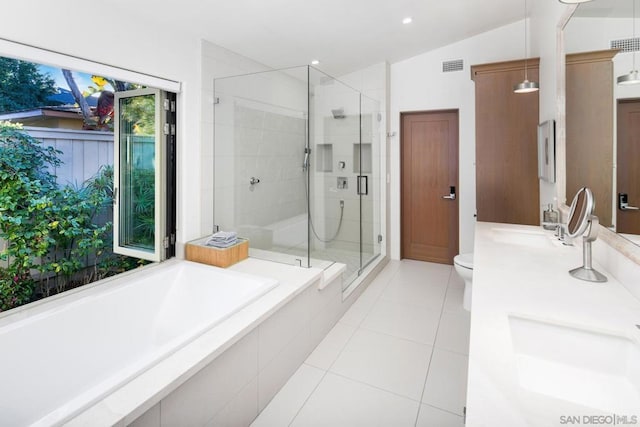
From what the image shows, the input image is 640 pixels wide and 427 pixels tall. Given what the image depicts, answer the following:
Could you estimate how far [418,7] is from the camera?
287cm

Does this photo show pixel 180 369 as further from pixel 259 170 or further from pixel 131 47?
pixel 259 170

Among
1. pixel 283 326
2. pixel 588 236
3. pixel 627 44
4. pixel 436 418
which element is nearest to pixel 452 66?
pixel 627 44

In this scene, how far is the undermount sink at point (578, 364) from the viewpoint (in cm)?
89

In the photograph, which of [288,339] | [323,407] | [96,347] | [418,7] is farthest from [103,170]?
[418,7]

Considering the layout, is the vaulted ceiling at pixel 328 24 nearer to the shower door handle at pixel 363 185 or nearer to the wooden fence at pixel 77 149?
the wooden fence at pixel 77 149

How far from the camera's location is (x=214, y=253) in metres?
2.57

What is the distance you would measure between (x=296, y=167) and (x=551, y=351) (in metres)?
2.67

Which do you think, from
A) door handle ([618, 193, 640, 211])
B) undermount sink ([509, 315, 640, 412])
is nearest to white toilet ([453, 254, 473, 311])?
door handle ([618, 193, 640, 211])

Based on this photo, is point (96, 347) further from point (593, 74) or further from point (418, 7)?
point (418, 7)

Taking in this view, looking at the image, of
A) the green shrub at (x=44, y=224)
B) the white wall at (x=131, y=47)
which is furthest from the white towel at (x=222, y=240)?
the green shrub at (x=44, y=224)

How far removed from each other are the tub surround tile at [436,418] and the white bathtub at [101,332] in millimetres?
1111

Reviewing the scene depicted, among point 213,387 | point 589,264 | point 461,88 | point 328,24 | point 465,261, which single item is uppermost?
point 328,24

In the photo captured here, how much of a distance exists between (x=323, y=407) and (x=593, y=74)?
92.6 inches

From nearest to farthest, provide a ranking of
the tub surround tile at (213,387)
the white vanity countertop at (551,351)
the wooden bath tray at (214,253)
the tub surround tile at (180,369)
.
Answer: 1. the white vanity countertop at (551,351)
2. the tub surround tile at (180,369)
3. the tub surround tile at (213,387)
4. the wooden bath tray at (214,253)
